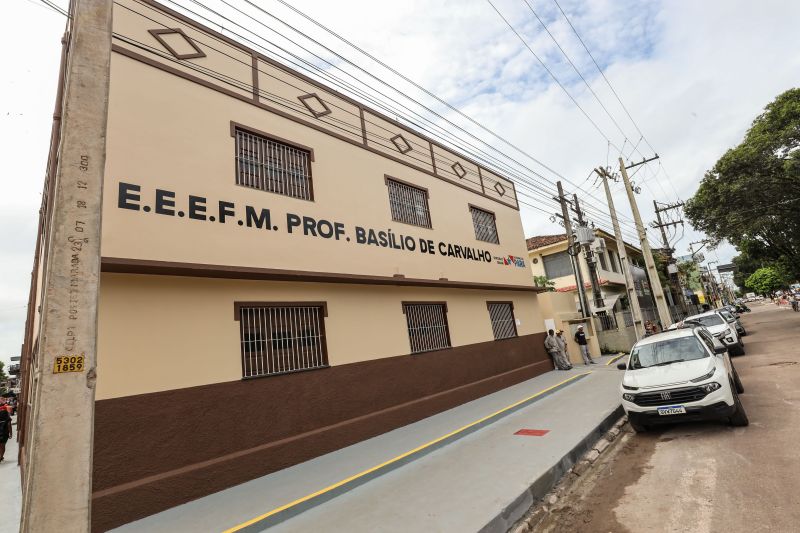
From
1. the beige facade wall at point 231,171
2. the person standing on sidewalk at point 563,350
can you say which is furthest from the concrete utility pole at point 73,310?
the person standing on sidewalk at point 563,350

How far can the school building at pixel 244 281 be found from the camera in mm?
5191

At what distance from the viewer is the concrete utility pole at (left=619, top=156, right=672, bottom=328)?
15836mm

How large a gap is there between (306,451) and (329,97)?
8142 mm

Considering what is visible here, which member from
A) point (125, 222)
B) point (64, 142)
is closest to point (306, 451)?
point (125, 222)

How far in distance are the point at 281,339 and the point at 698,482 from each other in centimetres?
623

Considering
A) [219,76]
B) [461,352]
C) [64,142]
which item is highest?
[219,76]

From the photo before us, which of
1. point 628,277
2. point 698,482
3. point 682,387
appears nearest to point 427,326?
point 682,387

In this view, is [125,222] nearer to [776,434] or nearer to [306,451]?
[306,451]

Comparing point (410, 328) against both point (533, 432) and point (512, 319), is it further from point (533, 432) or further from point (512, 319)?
point (512, 319)

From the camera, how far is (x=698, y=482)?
164 inches

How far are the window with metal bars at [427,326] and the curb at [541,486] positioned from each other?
14.1 ft

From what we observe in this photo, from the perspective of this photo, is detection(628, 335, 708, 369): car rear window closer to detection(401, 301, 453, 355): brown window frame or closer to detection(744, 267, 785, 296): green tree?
detection(401, 301, 453, 355): brown window frame

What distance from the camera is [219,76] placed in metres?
7.38

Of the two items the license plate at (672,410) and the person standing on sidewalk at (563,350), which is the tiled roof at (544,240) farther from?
the license plate at (672,410)
